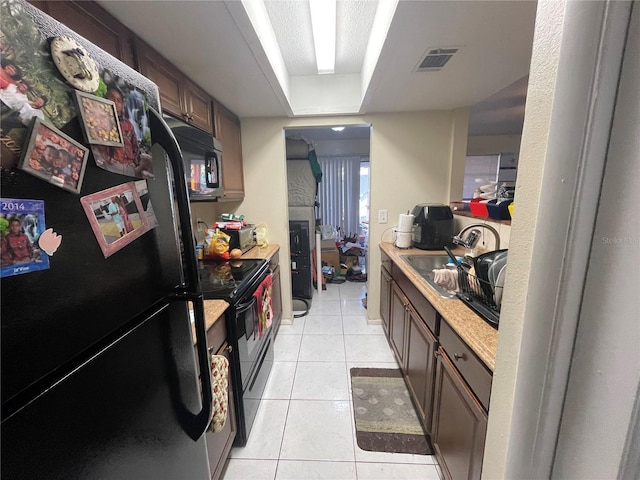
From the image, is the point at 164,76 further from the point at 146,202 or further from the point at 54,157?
the point at 54,157

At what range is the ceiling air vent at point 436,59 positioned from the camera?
1.42 metres

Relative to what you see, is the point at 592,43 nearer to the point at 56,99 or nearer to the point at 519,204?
the point at 519,204

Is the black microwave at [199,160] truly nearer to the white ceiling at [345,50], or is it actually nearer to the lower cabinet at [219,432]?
the white ceiling at [345,50]

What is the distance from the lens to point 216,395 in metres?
0.92

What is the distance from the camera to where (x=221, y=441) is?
123 cm

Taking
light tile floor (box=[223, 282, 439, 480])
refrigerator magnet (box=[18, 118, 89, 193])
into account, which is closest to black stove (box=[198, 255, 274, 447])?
light tile floor (box=[223, 282, 439, 480])

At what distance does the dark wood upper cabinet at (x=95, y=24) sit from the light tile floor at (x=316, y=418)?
6.71 ft

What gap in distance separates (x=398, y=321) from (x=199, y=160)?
6.11ft

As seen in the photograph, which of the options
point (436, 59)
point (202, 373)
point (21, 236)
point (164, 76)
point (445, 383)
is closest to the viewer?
point (21, 236)

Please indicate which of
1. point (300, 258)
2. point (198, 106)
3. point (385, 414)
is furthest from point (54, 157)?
point (300, 258)

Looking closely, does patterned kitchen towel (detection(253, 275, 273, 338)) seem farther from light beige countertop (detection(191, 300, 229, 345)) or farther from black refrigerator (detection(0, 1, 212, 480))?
black refrigerator (detection(0, 1, 212, 480))

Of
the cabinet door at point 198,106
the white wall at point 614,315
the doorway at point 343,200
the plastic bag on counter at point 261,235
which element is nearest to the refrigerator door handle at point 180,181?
the white wall at point 614,315

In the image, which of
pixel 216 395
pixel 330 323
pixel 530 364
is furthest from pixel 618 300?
pixel 330 323

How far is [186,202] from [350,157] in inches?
176
